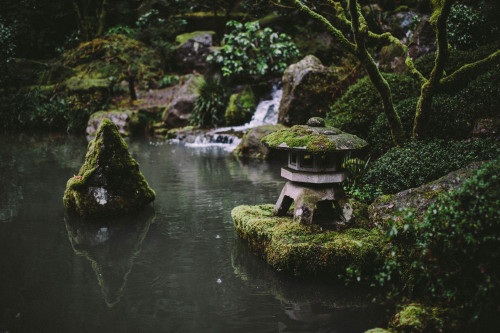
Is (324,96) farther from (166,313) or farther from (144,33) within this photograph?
(144,33)

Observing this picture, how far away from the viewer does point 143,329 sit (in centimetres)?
362

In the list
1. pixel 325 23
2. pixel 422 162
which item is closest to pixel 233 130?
pixel 325 23

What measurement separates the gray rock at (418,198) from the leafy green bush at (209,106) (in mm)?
13668

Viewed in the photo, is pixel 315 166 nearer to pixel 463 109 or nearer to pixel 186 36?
pixel 463 109

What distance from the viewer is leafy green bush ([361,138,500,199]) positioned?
5.49 metres

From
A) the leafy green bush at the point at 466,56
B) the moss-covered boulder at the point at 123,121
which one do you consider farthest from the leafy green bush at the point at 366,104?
the moss-covered boulder at the point at 123,121

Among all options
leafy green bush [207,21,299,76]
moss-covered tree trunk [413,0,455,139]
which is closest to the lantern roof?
moss-covered tree trunk [413,0,455,139]

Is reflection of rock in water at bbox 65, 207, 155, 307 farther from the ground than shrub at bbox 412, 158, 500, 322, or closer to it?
closer to it

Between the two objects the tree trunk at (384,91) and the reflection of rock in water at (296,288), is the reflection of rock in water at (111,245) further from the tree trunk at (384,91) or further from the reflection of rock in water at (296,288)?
the tree trunk at (384,91)

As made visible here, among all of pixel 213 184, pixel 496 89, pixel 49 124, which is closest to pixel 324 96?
pixel 213 184

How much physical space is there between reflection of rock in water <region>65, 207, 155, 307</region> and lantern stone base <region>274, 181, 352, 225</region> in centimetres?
248

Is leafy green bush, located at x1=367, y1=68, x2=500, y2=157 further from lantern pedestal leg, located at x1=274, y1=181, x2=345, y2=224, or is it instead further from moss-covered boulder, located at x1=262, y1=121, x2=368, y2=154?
lantern pedestal leg, located at x1=274, y1=181, x2=345, y2=224

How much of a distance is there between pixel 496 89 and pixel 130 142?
47.4ft

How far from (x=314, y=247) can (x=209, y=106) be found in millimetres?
14532
